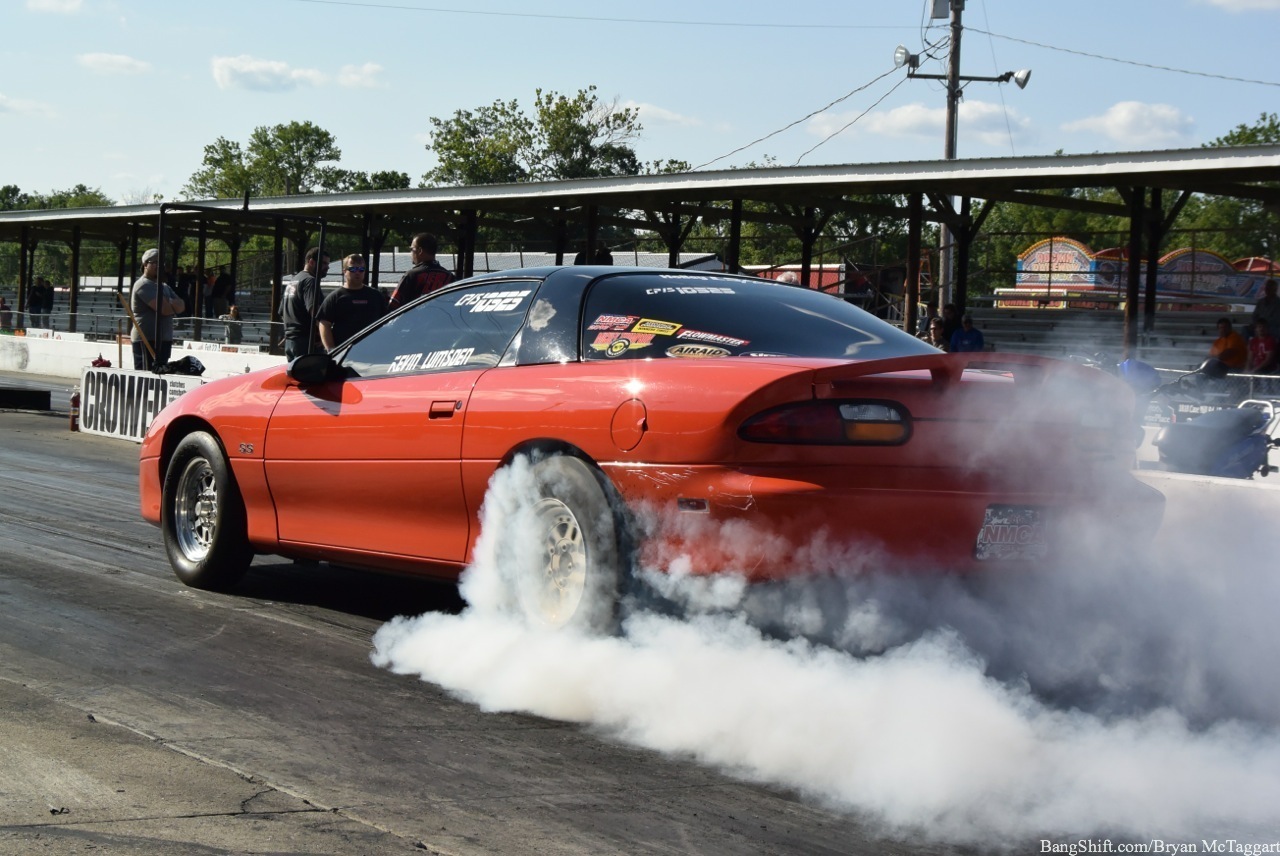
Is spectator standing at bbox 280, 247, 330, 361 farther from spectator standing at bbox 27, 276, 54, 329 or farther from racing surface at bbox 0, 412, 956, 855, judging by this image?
spectator standing at bbox 27, 276, 54, 329

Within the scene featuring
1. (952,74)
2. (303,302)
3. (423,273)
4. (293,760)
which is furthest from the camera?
(952,74)

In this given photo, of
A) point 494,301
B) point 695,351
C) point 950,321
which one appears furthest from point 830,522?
point 950,321

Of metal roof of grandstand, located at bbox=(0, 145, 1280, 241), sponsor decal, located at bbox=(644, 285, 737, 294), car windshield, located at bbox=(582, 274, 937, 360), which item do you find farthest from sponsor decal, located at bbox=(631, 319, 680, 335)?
metal roof of grandstand, located at bbox=(0, 145, 1280, 241)

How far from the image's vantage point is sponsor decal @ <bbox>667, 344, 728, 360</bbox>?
4820mm

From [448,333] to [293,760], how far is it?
2281 millimetres

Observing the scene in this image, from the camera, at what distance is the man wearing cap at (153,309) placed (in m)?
14.8

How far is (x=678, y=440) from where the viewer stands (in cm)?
438

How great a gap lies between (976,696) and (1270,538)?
9.06 ft

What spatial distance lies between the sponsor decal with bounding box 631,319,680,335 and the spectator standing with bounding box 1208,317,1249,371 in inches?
531

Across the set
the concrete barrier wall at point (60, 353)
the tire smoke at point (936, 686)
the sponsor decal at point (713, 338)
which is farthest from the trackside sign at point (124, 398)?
the concrete barrier wall at point (60, 353)

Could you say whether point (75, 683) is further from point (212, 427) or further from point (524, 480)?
point (212, 427)

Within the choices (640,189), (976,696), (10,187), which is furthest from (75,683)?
(10,187)

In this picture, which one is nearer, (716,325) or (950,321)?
(716,325)

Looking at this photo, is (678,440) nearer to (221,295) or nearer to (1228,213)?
(221,295)
